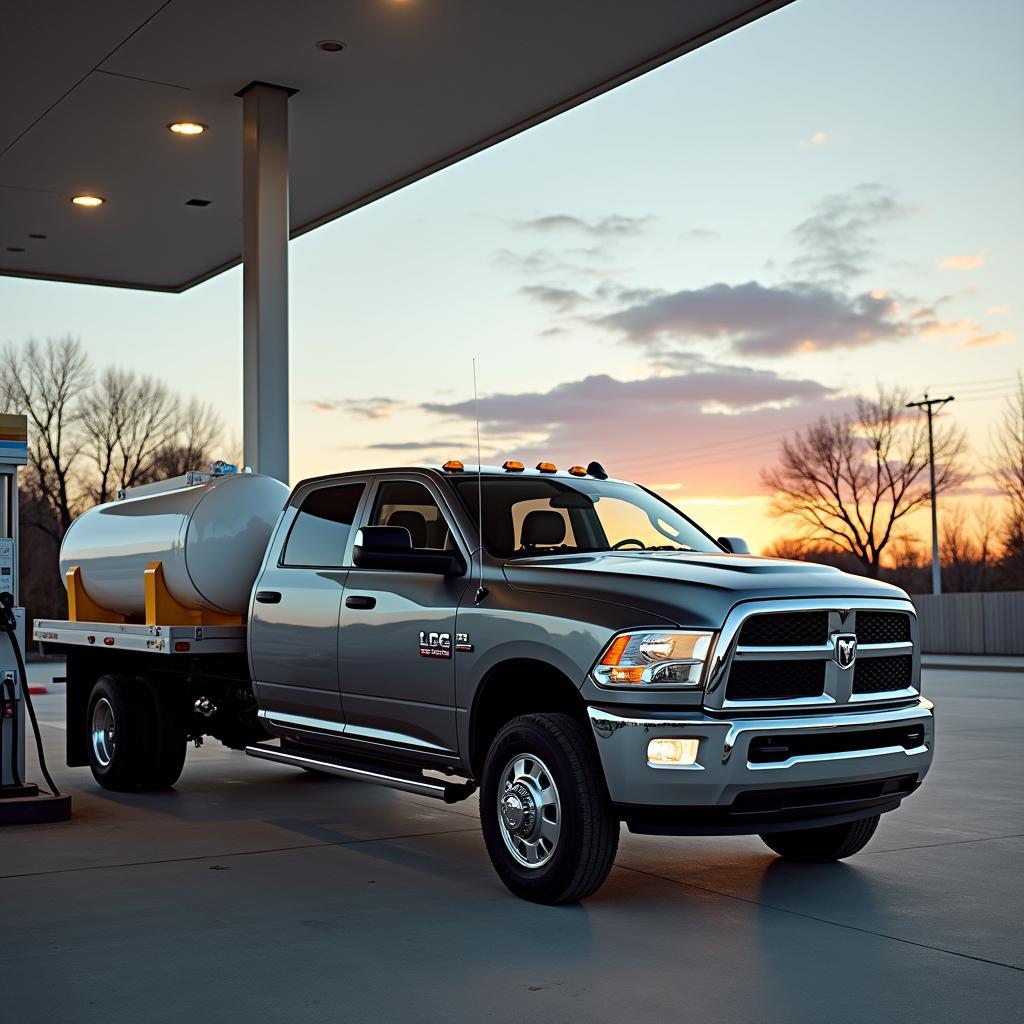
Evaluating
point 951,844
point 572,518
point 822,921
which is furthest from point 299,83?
point 822,921

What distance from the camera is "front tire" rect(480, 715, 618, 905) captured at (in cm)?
616

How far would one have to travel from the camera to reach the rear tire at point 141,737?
10.2 m

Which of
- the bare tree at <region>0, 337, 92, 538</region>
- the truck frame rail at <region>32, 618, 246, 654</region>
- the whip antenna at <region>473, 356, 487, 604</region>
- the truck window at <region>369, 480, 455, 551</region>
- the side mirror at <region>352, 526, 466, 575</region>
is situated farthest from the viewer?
the bare tree at <region>0, 337, 92, 538</region>

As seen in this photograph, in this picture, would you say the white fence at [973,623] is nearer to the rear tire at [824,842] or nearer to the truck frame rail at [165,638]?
the truck frame rail at [165,638]

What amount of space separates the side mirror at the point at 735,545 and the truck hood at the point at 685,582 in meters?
0.95

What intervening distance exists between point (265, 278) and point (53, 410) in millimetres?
38411

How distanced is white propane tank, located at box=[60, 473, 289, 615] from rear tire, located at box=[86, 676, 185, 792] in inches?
26.8

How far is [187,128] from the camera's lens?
1417 centimetres

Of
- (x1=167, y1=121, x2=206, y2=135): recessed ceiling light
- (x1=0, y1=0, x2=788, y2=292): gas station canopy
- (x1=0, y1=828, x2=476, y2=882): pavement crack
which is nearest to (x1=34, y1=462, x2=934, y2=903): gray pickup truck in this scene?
(x1=0, y1=828, x2=476, y2=882): pavement crack

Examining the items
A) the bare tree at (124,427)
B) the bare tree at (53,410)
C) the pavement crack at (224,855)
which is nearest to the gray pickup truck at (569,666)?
the pavement crack at (224,855)

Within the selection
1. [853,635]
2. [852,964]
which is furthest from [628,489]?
[852,964]

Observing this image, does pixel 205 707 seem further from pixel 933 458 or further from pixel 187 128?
pixel 933 458

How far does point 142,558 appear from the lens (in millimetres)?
10148

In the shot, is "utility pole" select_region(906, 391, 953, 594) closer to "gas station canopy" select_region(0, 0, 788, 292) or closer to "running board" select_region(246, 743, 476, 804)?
"gas station canopy" select_region(0, 0, 788, 292)
